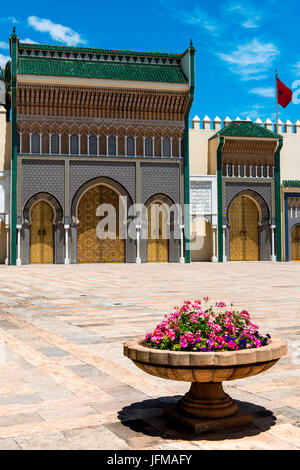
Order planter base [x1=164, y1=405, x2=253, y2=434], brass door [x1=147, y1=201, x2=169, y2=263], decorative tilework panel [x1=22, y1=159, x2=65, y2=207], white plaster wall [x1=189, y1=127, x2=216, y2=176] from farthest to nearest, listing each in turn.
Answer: white plaster wall [x1=189, y1=127, x2=216, y2=176] → brass door [x1=147, y1=201, x2=169, y2=263] → decorative tilework panel [x1=22, y1=159, x2=65, y2=207] → planter base [x1=164, y1=405, x2=253, y2=434]

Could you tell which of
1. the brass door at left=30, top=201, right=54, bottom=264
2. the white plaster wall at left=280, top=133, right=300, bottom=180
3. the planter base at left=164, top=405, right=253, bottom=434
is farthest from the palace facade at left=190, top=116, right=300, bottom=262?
the planter base at left=164, top=405, right=253, bottom=434

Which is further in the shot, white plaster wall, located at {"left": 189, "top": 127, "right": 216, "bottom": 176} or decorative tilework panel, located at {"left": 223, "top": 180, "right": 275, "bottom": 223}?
white plaster wall, located at {"left": 189, "top": 127, "right": 216, "bottom": 176}

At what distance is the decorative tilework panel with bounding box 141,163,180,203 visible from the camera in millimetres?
26312

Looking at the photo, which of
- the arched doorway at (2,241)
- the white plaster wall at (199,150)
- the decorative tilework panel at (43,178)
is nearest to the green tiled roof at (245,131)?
the white plaster wall at (199,150)

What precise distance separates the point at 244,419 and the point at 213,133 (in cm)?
2594

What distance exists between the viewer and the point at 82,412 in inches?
142

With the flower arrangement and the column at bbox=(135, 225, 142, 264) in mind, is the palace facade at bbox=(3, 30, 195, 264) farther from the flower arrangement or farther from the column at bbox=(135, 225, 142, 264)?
the flower arrangement

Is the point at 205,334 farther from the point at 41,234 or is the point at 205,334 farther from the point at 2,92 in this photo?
the point at 2,92

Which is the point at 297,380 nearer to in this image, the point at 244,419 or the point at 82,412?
the point at 244,419

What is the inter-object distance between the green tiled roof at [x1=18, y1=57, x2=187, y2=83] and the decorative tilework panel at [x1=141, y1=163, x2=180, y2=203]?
166 inches

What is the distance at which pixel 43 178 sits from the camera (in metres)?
25.1

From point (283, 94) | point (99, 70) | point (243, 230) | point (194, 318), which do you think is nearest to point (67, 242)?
point (99, 70)

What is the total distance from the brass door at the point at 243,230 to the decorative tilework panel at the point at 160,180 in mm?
3528

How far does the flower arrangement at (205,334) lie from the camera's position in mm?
3338
